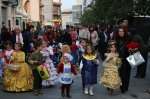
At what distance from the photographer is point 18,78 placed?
770 centimetres

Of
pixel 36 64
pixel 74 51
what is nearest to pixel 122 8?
pixel 74 51

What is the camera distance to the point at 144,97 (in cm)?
740

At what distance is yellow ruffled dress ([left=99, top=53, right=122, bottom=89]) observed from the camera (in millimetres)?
7277

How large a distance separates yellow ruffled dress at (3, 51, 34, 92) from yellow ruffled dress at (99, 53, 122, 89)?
86.0 inches

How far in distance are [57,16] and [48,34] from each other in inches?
3748

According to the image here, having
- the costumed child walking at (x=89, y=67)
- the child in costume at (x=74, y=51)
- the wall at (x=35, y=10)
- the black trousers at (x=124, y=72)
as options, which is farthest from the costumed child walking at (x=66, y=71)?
the wall at (x=35, y=10)

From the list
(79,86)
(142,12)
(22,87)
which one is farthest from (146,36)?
(22,87)

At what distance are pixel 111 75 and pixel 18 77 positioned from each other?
2634 mm

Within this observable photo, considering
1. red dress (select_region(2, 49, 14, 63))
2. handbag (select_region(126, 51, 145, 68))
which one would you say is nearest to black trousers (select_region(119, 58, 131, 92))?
handbag (select_region(126, 51, 145, 68))

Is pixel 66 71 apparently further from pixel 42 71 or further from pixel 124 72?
pixel 124 72

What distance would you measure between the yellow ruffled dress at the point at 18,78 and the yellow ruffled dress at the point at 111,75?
7.17ft

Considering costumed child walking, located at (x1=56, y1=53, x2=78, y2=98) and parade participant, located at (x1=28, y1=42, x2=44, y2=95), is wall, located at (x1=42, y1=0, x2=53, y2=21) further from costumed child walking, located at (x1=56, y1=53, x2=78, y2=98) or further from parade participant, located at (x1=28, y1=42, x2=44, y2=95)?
costumed child walking, located at (x1=56, y1=53, x2=78, y2=98)

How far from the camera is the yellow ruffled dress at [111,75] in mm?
7277

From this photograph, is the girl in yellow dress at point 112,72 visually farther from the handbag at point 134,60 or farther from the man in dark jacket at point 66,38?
the man in dark jacket at point 66,38
